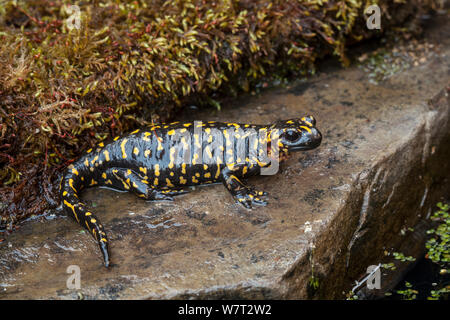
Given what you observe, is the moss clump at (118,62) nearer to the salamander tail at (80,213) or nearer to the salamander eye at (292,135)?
the salamander tail at (80,213)

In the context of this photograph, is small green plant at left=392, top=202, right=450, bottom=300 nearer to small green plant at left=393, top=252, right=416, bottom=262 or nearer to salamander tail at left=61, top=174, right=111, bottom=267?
small green plant at left=393, top=252, right=416, bottom=262

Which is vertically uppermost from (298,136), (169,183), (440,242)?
(298,136)

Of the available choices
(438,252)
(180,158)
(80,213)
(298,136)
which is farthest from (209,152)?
(438,252)

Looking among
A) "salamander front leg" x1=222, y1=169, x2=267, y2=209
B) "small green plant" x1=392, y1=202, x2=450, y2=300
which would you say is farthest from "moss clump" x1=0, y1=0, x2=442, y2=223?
"small green plant" x1=392, y1=202, x2=450, y2=300

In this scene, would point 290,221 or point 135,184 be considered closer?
point 290,221

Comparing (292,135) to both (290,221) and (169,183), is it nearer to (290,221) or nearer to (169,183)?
(290,221)

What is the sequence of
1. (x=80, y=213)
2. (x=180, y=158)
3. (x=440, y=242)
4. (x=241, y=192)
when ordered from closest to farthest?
(x=80, y=213) < (x=241, y=192) < (x=180, y=158) < (x=440, y=242)
